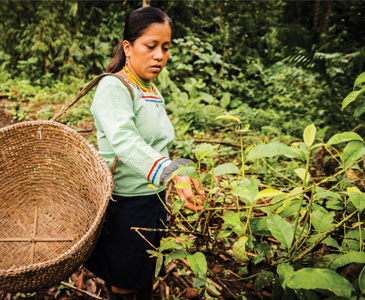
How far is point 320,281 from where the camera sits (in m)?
0.43

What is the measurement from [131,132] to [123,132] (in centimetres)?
3

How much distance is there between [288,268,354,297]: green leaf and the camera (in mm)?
428

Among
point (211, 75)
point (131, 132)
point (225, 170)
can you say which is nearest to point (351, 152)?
point (225, 170)

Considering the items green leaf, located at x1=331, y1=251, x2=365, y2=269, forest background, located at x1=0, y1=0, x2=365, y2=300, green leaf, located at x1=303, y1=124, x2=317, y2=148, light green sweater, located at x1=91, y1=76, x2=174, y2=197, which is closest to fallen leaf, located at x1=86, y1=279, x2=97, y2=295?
forest background, located at x1=0, y1=0, x2=365, y2=300

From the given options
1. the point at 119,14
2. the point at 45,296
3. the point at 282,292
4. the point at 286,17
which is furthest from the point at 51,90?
the point at 286,17

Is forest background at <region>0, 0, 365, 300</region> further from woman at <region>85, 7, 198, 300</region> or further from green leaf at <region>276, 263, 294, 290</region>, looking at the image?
green leaf at <region>276, 263, 294, 290</region>

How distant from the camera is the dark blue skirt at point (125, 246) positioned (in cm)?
115

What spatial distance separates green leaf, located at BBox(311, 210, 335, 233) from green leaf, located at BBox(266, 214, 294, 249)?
11 centimetres

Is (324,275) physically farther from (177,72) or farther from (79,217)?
(177,72)

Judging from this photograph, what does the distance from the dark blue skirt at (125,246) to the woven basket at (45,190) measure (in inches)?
4.5

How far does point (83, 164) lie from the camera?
1088mm

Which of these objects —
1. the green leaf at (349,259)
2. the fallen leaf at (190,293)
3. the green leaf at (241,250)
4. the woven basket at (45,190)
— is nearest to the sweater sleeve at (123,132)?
the woven basket at (45,190)

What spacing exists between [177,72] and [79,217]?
390 cm

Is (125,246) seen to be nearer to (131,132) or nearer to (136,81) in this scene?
(131,132)
